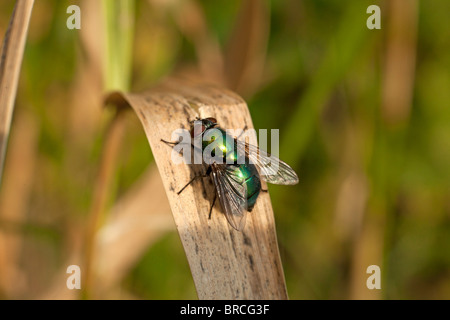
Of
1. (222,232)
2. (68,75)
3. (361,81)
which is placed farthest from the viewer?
(361,81)

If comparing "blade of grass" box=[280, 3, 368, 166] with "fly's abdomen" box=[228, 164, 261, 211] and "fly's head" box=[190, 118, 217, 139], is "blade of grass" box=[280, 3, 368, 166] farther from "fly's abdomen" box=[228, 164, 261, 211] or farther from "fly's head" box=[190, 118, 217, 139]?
"fly's head" box=[190, 118, 217, 139]

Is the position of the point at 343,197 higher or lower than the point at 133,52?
lower

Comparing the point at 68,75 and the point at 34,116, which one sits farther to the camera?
the point at 68,75

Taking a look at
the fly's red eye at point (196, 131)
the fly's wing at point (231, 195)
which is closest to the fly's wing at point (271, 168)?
the fly's wing at point (231, 195)

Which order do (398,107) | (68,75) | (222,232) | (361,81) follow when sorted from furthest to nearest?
(361,81), (68,75), (398,107), (222,232)

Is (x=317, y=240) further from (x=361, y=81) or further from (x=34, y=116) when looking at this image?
(x=34, y=116)

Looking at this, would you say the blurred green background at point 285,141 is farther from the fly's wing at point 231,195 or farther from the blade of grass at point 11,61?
the blade of grass at point 11,61

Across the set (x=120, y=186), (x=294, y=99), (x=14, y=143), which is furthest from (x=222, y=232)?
(x=294, y=99)
